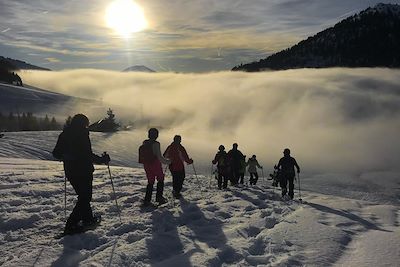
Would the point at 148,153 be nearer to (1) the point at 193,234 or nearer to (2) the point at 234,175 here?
(1) the point at 193,234

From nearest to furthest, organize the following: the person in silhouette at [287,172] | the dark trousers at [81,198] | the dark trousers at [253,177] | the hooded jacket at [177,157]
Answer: the dark trousers at [81,198] → the hooded jacket at [177,157] → the person in silhouette at [287,172] → the dark trousers at [253,177]

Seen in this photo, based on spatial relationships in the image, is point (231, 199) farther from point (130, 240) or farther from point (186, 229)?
point (130, 240)

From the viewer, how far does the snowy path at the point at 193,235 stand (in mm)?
6663

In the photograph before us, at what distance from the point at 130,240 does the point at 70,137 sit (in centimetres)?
225

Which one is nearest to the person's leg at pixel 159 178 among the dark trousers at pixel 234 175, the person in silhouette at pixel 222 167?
the person in silhouette at pixel 222 167

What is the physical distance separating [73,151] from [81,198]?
948mm

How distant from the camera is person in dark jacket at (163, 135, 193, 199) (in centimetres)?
1288

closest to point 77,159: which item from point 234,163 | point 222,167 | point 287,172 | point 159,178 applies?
point 159,178

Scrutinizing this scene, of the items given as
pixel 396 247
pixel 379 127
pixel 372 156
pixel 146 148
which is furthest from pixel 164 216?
pixel 379 127

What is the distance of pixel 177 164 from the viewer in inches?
513

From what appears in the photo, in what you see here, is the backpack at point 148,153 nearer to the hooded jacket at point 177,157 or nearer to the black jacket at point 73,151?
the hooded jacket at point 177,157

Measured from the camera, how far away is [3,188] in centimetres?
1211

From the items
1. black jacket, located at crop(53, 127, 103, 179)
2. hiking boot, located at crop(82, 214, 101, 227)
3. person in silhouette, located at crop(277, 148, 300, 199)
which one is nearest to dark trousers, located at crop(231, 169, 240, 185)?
person in silhouette, located at crop(277, 148, 300, 199)

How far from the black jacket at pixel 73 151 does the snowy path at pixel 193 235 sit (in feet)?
4.04
